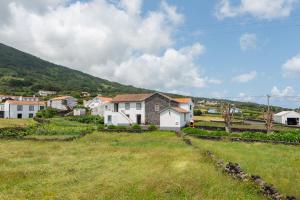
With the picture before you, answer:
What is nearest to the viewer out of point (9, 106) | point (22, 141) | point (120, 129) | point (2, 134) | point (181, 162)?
point (181, 162)

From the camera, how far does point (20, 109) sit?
9612 cm

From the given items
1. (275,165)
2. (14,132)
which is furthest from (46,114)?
(275,165)

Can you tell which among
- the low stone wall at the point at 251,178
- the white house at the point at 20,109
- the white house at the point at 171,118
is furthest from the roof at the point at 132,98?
the low stone wall at the point at 251,178

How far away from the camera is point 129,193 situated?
672 inches

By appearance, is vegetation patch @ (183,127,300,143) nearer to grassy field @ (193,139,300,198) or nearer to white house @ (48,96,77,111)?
grassy field @ (193,139,300,198)

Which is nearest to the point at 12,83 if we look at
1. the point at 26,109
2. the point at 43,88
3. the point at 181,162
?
the point at 43,88

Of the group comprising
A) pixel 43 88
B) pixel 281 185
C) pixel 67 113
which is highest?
pixel 43 88

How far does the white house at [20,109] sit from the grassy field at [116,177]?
6888 centimetres

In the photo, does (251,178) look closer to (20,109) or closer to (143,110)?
(143,110)

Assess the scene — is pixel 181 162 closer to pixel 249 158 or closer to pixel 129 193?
pixel 249 158

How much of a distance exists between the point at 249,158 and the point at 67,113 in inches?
3035

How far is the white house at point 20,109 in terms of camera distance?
309 feet

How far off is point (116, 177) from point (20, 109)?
8438cm

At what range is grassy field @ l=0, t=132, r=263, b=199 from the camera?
17062mm
